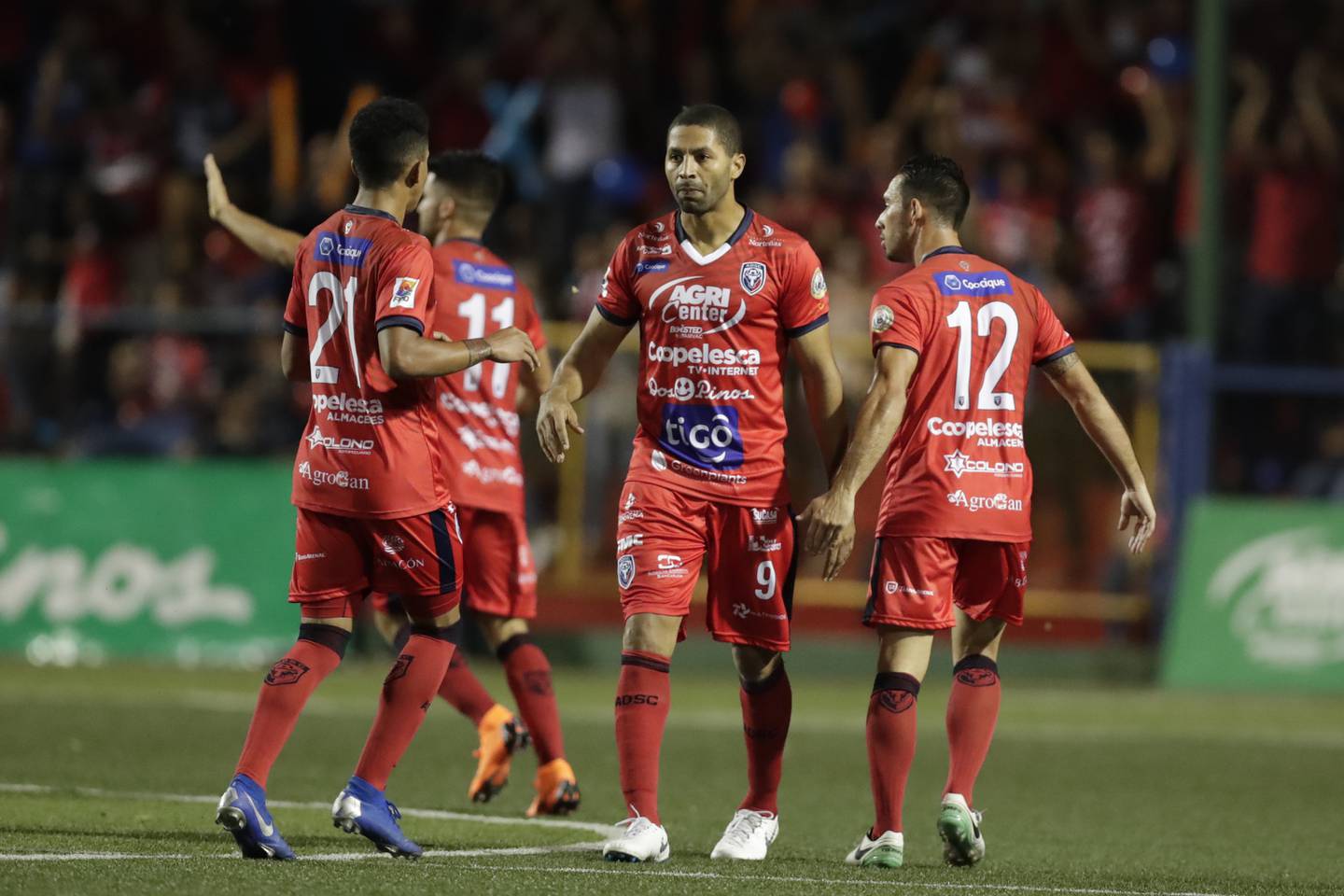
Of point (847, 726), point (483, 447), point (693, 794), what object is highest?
point (483, 447)

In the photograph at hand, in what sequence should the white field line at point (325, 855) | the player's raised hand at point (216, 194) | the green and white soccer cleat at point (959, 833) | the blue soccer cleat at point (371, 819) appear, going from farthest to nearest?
the player's raised hand at point (216, 194) → the green and white soccer cleat at point (959, 833) → the blue soccer cleat at point (371, 819) → the white field line at point (325, 855)

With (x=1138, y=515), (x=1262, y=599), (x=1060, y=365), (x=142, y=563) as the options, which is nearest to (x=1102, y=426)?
(x=1060, y=365)

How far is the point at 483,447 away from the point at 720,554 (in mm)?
1909

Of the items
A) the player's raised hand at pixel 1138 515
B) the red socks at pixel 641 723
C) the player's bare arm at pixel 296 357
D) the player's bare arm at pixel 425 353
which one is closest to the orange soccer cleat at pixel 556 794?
the red socks at pixel 641 723

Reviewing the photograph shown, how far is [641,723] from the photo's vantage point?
271 inches

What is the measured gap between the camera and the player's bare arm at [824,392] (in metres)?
7.14

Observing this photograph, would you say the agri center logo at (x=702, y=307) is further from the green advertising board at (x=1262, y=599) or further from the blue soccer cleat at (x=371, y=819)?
the green advertising board at (x=1262, y=599)

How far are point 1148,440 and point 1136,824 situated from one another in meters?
7.43

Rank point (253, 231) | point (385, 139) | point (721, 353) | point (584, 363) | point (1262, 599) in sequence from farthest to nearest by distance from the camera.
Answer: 1. point (1262, 599)
2. point (253, 231)
3. point (584, 363)
4. point (721, 353)
5. point (385, 139)

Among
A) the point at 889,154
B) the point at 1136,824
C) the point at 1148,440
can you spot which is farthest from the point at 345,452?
the point at 889,154

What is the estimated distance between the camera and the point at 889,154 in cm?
1730

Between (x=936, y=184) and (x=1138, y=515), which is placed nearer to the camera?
(x=936, y=184)

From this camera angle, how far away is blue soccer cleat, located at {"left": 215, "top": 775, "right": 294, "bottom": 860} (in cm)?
629

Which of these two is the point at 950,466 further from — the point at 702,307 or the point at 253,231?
the point at 253,231
